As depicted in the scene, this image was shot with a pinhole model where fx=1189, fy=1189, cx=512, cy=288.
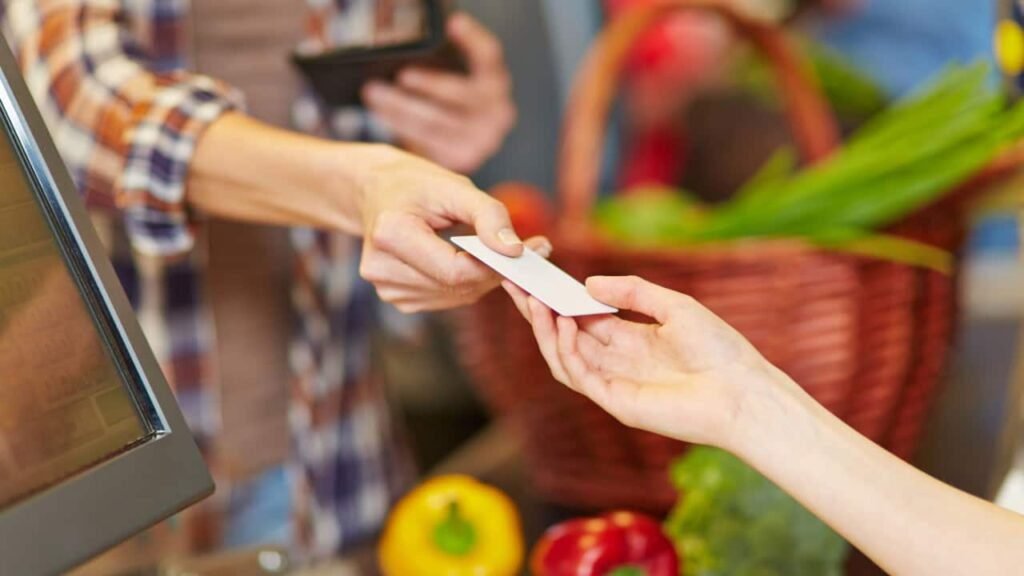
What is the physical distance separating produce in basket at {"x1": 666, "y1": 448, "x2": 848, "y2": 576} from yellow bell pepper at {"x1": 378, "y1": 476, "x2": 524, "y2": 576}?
217mm

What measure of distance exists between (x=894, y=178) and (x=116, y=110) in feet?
2.35

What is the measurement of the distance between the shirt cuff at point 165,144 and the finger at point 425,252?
257 mm

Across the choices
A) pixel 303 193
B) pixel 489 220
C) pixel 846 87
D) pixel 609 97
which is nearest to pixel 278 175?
pixel 303 193

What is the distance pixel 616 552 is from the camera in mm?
951

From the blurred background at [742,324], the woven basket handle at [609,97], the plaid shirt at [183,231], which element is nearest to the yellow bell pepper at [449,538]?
the blurred background at [742,324]

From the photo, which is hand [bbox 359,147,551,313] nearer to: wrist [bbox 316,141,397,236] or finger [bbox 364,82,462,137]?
wrist [bbox 316,141,397,236]

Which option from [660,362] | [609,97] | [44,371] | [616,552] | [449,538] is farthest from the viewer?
[609,97]

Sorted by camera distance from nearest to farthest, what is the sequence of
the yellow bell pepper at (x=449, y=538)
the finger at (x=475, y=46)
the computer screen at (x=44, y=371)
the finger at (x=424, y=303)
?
the computer screen at (x=44, y=371) < the finger at (x=424, y=303) < the yellow bell pepper at (x=449, y=538) < the finger at (x=475, y=46)

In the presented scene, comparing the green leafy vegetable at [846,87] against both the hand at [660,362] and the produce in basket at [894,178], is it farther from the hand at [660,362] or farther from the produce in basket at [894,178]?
the hand at [660,362]

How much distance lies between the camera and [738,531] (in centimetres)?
90

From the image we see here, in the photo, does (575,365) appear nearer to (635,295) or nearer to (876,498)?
(635,295)

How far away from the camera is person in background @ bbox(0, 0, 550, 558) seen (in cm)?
82

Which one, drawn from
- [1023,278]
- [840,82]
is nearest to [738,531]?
[840,82]

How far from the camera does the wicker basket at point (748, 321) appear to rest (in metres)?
1.13
